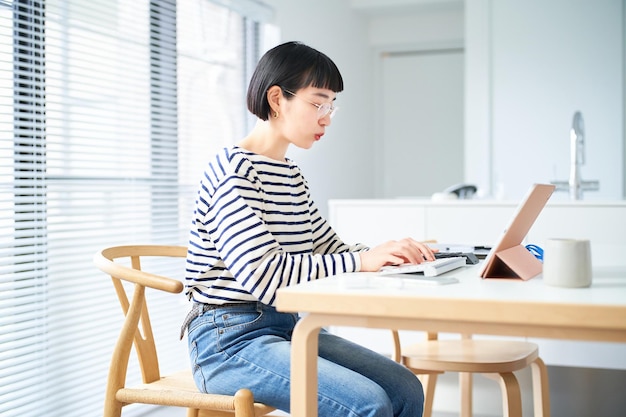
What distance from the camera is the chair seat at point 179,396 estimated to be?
1334 millimetres

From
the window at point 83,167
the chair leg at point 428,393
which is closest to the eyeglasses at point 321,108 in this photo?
the chair leg at point 428,393

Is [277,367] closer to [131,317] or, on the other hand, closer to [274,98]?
[131,317]

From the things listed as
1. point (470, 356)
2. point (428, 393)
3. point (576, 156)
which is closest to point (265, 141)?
point (470, 356)

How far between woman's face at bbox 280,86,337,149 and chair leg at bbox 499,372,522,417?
2.41 ft

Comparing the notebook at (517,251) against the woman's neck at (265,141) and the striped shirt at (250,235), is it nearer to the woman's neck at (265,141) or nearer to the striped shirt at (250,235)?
the striped shirt at (250,235)

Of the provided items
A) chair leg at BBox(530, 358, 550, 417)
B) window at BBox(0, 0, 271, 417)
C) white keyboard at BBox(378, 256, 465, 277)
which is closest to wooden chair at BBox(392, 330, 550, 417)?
chair leg at BBox(530, 358, 550, 417)

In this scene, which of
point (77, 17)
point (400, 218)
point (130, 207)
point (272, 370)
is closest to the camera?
point (272, 370)

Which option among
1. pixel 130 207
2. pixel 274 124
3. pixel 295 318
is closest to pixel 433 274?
pixel 295 318

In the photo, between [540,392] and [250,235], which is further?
[540,392]

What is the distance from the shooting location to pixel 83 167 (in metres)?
2.42

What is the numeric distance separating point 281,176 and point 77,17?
4.07 feet

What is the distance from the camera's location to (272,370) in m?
1.31

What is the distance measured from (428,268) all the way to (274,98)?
23.0 inches

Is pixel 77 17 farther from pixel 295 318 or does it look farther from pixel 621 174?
pixel 621 174
